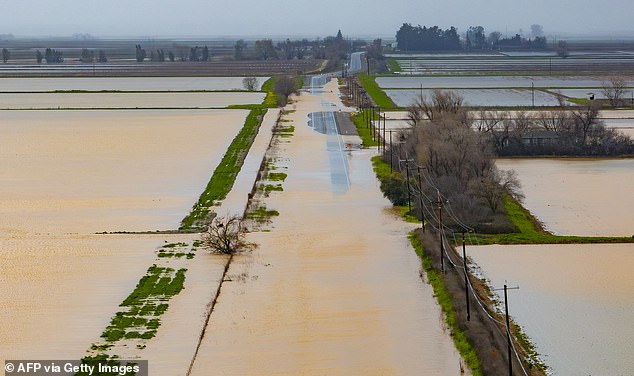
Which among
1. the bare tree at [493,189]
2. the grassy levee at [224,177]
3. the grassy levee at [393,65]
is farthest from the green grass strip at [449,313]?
the grassy levee at [393,65]

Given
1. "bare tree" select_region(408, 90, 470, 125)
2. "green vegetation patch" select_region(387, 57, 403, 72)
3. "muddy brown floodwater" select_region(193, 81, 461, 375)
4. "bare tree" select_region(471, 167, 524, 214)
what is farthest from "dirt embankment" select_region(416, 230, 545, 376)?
"green vegetation patch" select_region(387, 57, 403, 72)

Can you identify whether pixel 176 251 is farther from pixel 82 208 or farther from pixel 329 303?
pixel 82 208

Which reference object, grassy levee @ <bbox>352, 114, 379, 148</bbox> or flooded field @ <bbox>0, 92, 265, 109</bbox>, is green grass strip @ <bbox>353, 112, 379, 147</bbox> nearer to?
grassy levee @ <bbox>352, 114, 379, 148</bbox>

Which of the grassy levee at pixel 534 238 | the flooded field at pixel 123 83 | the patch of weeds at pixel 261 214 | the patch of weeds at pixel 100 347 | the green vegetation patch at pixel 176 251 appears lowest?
the patch of weeds at pixel 100 347

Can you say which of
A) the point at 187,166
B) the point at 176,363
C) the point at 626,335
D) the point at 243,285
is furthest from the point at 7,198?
the point at 626,335

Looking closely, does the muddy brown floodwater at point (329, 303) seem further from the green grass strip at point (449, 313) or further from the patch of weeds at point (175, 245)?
the patch of weeds at point (175, 245)

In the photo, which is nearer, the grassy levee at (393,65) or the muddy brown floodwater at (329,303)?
the muddy brown floodwater at (329,303)

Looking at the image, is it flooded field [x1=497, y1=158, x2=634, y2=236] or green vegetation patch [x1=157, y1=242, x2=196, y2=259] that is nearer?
green vegetation patch [x1=157, y1=242, x2=196, y2=259]
